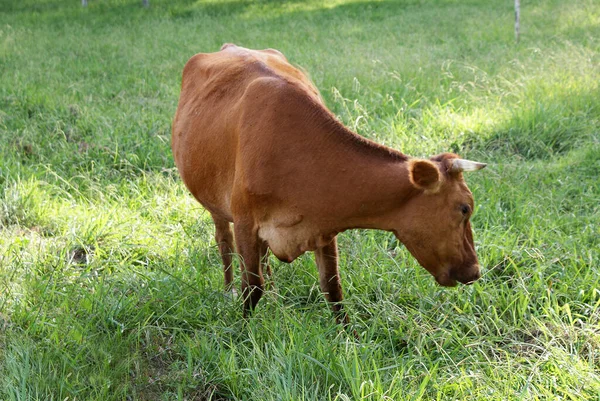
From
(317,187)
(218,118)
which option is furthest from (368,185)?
(218,118)

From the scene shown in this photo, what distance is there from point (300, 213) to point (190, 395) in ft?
3.04

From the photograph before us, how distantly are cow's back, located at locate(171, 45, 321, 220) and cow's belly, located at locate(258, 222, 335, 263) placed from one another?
0.35 metres

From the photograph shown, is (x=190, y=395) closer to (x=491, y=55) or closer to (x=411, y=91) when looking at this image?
(x=411, y=91)

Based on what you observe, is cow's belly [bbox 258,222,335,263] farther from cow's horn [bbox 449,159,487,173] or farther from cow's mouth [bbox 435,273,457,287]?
cow's horn [bbox 449,159,487,173]

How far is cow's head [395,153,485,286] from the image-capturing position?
303 centimetres

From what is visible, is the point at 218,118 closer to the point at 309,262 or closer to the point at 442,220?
the point at 309,262

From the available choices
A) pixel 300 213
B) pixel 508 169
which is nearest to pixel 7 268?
pixel 300 213

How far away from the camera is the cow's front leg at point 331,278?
3629 mm

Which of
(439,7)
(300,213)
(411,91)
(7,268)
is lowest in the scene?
(439,7)

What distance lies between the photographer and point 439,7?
13.8 metres

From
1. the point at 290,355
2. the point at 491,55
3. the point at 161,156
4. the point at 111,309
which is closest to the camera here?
the point at 290,355

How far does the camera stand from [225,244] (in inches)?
165

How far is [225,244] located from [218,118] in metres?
0.84

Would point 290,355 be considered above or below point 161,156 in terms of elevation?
above
